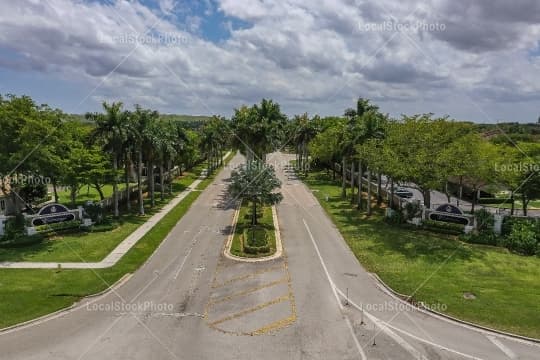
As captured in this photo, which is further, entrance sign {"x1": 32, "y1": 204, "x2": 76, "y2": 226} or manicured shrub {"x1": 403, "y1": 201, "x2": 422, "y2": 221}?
manicured shrub {"x1": 403, "y1": 201, "x2": 422, "y2": 221}

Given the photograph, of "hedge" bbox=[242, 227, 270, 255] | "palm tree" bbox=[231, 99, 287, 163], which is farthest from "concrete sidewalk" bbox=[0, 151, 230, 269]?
"palm tree" bbox=[231, 99, 287, 163]

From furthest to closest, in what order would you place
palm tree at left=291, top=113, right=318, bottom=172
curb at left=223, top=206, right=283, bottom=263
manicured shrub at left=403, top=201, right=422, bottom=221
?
palm tree at left=291, top=113, right=318, bottom=172, manicured shrub at left=403, top=201, right=422, bottom=221, curb at left=223, top=206, right=283, bottom=263

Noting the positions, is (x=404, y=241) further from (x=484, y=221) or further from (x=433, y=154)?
(x=433, y=154)

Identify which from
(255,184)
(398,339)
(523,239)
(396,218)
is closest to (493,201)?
(396,218)

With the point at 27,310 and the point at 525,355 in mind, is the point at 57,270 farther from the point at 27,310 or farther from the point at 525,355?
the point at 525,355

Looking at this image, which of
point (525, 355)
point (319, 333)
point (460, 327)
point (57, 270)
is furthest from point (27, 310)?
point (525, 355)

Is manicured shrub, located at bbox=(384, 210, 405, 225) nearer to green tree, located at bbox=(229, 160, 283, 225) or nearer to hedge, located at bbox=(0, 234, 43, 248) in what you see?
green tree, located at bbox=(229, 160, 283, 225)

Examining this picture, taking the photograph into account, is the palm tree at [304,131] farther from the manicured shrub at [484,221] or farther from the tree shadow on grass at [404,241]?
the manicured shrub at [484,221]

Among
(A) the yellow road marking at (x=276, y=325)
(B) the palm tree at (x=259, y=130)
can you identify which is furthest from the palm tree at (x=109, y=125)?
(A) the yellow road marking at (x=276, y=325)
